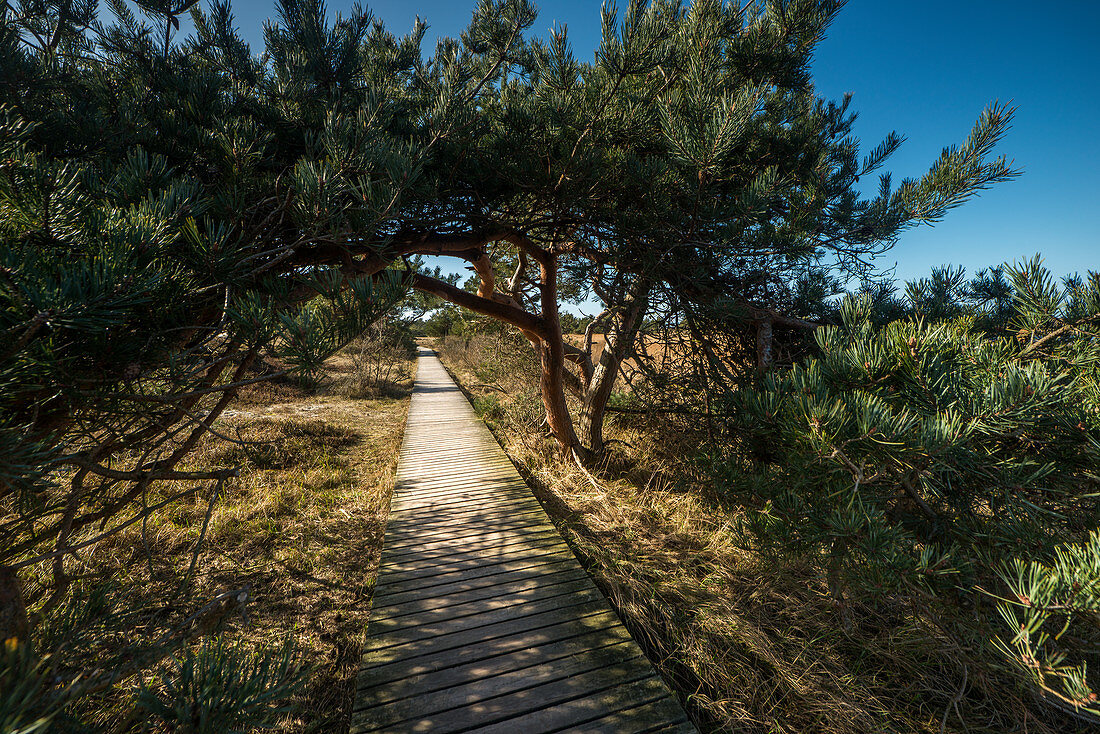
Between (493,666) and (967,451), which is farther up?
(967,451)

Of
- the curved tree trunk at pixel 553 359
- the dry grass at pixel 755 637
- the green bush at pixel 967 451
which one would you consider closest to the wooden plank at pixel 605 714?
the dry grass at pixel 755 637

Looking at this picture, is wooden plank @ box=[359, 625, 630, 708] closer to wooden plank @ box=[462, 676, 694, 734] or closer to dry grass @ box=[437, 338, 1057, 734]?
wooden plank @ box=[462, 676, 694, 734]

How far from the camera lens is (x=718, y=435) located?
116 inches

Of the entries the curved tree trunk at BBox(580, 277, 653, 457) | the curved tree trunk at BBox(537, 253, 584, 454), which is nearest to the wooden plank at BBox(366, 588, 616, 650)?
the curved tree trunk at BBox(580, 277, 653, 457)

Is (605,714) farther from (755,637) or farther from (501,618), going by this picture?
(755,637)

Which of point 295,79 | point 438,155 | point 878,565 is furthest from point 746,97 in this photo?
point 295,79

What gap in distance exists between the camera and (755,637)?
2637mm

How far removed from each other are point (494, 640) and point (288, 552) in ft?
8.28

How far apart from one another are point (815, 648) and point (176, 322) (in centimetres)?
386

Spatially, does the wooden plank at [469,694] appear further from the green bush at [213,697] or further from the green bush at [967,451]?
the green bush at [213,697]

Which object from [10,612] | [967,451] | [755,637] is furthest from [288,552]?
[967,451]

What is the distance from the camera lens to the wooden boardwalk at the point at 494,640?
2049mm

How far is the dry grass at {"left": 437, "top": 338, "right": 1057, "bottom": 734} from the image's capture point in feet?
7.13

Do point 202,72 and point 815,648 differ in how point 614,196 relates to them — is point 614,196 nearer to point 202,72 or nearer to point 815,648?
point 202,72
